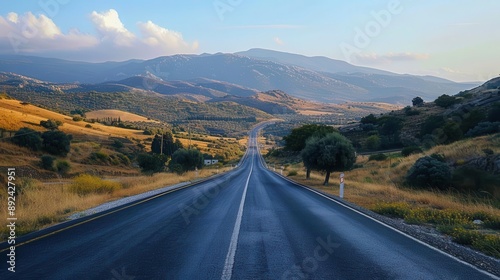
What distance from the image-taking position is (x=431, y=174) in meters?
25.5

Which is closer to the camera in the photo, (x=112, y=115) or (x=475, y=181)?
(x=475, y=181)

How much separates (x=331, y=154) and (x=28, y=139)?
3929cm

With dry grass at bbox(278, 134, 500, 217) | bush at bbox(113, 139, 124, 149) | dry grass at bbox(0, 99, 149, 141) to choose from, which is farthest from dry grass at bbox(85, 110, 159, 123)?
dry grass at bbox(278, 134, 500, 217)

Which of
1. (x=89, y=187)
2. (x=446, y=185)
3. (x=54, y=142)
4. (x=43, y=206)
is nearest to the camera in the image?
(x=43, y=206)

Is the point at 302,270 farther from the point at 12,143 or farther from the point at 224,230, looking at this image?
the point at 12,143

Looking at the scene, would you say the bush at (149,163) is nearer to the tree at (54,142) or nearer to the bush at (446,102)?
the tree at (54,142)

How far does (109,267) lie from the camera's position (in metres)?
7.16

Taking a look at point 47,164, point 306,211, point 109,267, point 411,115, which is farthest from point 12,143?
point 411,115

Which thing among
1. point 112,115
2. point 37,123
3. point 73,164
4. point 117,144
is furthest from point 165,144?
point 112,115

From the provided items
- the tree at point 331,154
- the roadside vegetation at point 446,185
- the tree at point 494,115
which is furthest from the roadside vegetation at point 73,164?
the tree at point 494,115

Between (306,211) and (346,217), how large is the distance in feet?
6.44

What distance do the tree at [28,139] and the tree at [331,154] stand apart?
36.5 m

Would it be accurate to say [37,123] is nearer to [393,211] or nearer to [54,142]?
[54,142]

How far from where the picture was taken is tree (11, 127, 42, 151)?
51469mm
